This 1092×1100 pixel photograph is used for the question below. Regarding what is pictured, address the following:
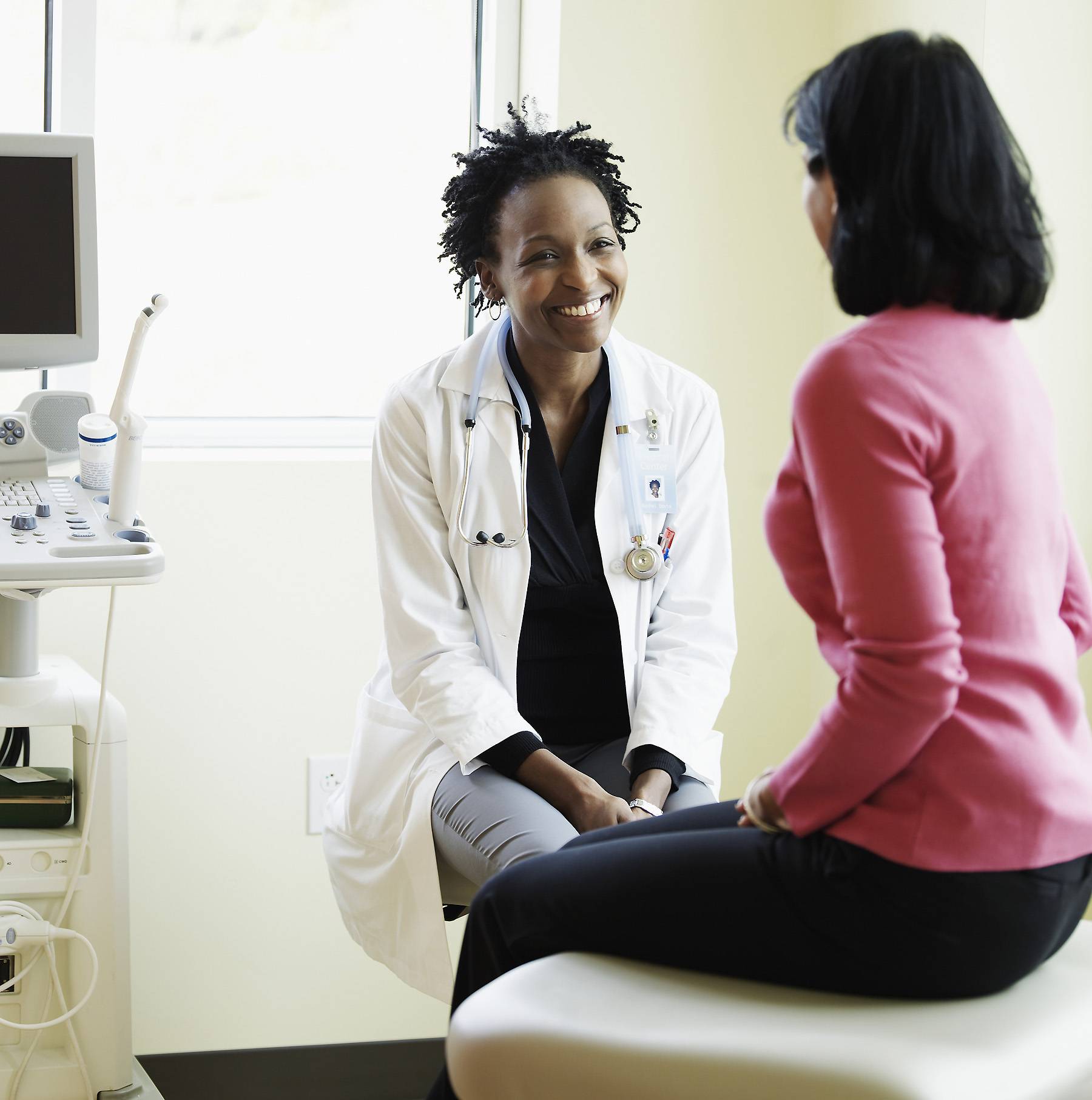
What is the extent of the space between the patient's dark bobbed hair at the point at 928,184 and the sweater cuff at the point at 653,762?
2.45 feet

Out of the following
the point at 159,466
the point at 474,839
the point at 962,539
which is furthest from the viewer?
the point at 159,466

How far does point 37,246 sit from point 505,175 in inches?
25.1

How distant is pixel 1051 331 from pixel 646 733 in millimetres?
885

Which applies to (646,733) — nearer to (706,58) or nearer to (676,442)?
(676,442)

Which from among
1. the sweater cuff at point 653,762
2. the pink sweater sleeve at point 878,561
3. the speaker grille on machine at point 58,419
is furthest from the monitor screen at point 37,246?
the pink sweater sleeve at point 878,561

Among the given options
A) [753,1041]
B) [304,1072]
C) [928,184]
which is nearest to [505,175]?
[928,184]

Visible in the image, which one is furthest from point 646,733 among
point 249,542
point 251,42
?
point 251,42

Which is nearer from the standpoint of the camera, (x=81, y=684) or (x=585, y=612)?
(x=585, y=612)

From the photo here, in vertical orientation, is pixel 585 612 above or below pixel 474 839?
above

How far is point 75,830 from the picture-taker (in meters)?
1.82

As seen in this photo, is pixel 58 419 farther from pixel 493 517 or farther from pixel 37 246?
pixel 493 517

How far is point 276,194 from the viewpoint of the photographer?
91.0 inches

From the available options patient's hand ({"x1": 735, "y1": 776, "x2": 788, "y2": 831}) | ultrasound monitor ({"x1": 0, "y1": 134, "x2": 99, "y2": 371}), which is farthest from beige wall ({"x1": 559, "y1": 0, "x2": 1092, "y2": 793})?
patient's hand ({"x1": 735, "y1": 776, "x2": 788, "y2": 831})

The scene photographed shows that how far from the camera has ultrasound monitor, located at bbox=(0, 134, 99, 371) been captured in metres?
1.78
